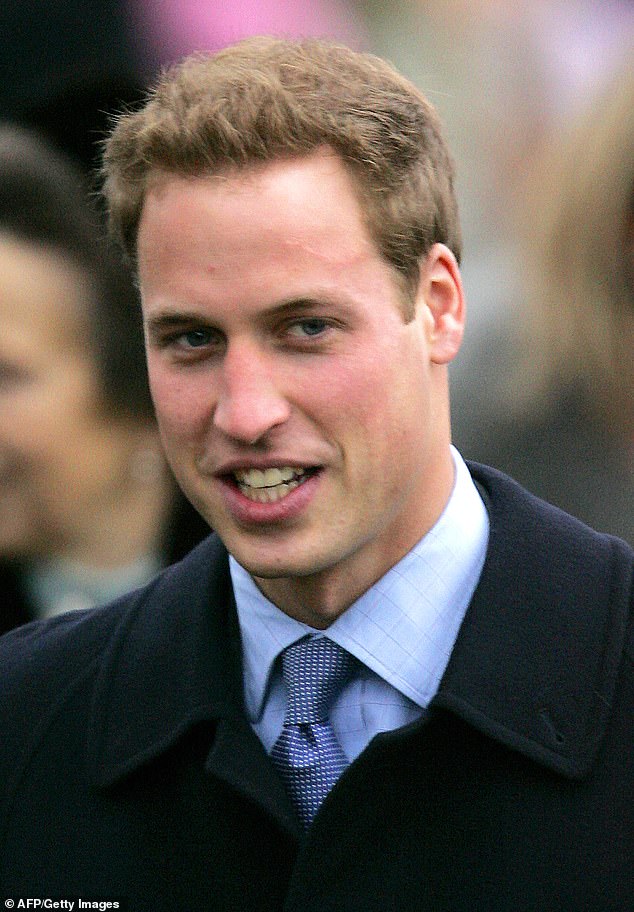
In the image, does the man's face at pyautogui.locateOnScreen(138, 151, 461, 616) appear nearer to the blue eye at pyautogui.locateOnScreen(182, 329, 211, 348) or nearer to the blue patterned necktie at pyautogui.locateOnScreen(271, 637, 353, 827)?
the blue eye at pyautogui.locateOnScreen(182, 329, 211, 348)

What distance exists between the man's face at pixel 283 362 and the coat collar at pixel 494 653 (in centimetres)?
23

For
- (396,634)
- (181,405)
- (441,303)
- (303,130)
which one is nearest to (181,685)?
(396,634)

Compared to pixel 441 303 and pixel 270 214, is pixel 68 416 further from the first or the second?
pixel 270 214

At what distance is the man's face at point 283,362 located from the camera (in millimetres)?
2250

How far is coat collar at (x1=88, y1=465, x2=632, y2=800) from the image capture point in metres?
2.29

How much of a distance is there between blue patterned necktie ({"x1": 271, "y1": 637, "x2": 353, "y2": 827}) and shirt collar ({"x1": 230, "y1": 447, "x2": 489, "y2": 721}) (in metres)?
0.03

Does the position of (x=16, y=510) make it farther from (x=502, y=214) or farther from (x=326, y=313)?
(x=326, y=313)

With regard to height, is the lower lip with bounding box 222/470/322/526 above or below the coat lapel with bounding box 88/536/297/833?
above

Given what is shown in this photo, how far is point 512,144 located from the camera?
381 centimetres

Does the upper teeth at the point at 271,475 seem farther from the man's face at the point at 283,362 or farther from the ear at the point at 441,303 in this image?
the ear at the point at 441,303

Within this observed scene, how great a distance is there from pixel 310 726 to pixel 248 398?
22.7 inches

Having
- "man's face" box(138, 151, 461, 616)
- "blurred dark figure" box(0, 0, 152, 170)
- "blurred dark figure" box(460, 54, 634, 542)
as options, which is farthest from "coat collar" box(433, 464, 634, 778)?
"blurred dark figure" box(0, 0, 152, 170)

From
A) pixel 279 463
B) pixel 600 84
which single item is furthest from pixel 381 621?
pixel 600 84

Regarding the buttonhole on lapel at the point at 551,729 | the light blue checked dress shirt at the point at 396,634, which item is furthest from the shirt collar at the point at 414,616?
the buttonhole on lapel at the point at 551,729
